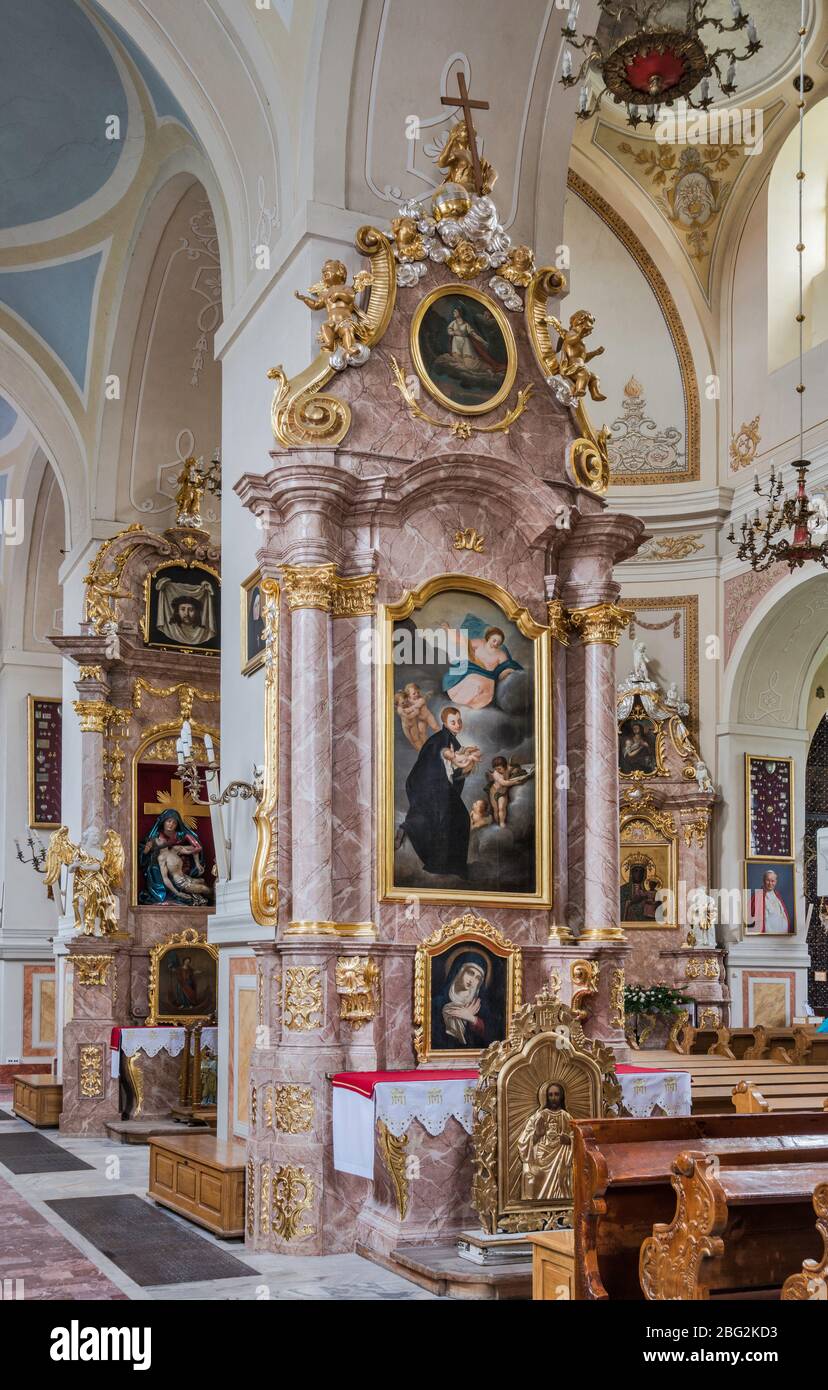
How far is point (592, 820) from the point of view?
30.2ft

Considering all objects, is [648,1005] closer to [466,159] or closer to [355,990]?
[355,990]

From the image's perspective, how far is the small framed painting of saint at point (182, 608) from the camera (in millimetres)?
15180

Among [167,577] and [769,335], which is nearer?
[167,577]

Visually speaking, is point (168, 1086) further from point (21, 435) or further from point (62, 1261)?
point (21, 435)

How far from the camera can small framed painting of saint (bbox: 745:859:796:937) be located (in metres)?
16.8

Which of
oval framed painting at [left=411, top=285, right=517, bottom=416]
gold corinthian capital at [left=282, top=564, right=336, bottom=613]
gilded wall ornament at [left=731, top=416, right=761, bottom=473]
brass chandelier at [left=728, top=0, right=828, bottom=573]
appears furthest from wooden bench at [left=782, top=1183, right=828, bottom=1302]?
gilded wall ornament at [left=731, top=416, right=761, bottom=473]

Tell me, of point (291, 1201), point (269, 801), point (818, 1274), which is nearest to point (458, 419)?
point (269, 801)

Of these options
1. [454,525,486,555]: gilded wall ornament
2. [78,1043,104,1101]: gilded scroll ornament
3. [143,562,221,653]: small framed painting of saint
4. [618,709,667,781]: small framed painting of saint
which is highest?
[143,562,221,653]: small framed painting of saint

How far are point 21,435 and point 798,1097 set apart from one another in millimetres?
13440

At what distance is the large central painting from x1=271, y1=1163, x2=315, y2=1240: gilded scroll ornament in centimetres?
162

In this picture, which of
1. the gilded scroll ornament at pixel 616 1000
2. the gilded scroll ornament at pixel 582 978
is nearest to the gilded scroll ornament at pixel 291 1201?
the gilded scroll ornament at pixel 582 978

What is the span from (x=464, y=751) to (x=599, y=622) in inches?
50.9

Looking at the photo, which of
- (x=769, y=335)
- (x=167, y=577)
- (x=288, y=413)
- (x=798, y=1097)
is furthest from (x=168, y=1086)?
(x=769, y=335)

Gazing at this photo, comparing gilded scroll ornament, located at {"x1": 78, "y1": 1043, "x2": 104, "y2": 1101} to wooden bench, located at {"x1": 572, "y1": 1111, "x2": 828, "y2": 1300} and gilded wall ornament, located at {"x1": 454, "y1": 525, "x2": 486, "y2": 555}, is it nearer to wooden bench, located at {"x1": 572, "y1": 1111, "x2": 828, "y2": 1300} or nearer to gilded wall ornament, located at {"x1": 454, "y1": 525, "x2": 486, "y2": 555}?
gilded wall ornament, located at {"x1": 454, "y1": 525, "x2": 486, "y2": 555}
